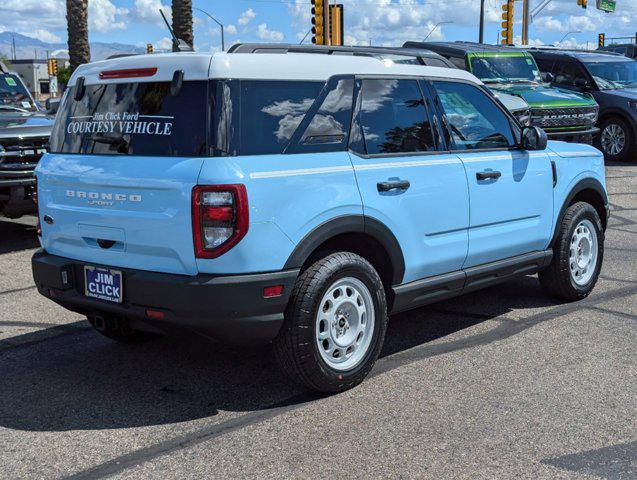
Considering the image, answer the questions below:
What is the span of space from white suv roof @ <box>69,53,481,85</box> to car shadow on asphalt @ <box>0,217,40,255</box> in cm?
508

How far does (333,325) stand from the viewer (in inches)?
176

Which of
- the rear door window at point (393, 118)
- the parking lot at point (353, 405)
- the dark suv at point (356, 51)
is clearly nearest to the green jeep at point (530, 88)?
the parking lot at point (353, 405)

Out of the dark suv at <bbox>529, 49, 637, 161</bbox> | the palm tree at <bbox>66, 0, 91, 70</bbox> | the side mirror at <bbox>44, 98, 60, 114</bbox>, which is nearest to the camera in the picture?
the side mirror at <bbox>44, 98, 60, 114</bbox>

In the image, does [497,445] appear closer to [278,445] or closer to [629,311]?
[278,445]

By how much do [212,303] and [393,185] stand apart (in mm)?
1341

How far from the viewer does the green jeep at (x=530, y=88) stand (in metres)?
15.0

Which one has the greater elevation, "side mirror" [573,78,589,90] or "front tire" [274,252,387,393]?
"side mirror" [573,78,589,90]

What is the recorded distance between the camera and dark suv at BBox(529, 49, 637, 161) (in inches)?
671

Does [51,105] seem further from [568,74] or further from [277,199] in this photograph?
[568,74]

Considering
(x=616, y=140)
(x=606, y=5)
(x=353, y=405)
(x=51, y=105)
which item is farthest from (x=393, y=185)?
(x=606, y=5)

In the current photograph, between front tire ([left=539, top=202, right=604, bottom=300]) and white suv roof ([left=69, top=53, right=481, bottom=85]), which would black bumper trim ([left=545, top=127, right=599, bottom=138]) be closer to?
front tire ([left=539, top=202, right=604, bottom=300])

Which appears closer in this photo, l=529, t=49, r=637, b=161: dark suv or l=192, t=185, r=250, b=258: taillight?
l=192, t=185, r=250, b=258: taillight

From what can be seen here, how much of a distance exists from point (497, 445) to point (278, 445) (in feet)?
3.35

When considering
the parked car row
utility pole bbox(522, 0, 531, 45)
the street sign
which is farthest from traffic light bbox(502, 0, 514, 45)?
the parked car row
